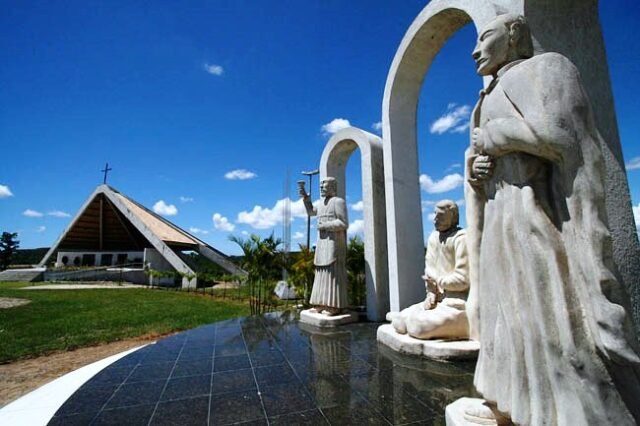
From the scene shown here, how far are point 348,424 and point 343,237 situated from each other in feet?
14.1

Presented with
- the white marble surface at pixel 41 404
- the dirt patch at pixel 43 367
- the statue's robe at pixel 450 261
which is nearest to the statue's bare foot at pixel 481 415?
the statue's robe at pixel 450 261

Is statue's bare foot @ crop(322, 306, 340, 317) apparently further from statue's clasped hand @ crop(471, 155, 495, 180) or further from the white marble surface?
statue's clasped hand @ crop(471, 155, 495, 180)

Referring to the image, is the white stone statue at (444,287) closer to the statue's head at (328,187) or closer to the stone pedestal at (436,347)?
the stone pedestal at (436,347)

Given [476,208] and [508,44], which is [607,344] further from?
[508,44]

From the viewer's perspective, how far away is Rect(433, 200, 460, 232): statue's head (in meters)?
4.66

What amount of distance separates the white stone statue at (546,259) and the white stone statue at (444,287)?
249 cm

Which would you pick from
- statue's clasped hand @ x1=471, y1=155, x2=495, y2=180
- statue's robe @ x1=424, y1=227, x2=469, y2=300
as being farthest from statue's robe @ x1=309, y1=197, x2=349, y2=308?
statue's clasped hand @ x1=471, y1=155, x2=495, y2=180

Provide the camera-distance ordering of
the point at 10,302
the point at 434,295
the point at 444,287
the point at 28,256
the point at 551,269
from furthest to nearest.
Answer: the point at 28,256, the point at 10,302, the point at 434,295, the point at 444,287, the point at 551,269

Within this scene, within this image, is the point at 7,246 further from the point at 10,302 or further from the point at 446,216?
the point at 446,216

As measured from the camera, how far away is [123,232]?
128 feet

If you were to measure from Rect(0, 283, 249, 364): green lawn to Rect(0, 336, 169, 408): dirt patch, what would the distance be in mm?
551

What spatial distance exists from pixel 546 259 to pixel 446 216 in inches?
129

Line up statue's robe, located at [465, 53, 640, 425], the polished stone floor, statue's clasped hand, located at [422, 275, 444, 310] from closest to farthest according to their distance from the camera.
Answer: statue's robe, located at [465, 53, 640, 425] → the polished stone floor → statue's clasped hand, located at [422, 275, 444, 310]

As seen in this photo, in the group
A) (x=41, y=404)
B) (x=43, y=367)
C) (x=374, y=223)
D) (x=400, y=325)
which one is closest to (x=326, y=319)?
(x=400, y=325)
